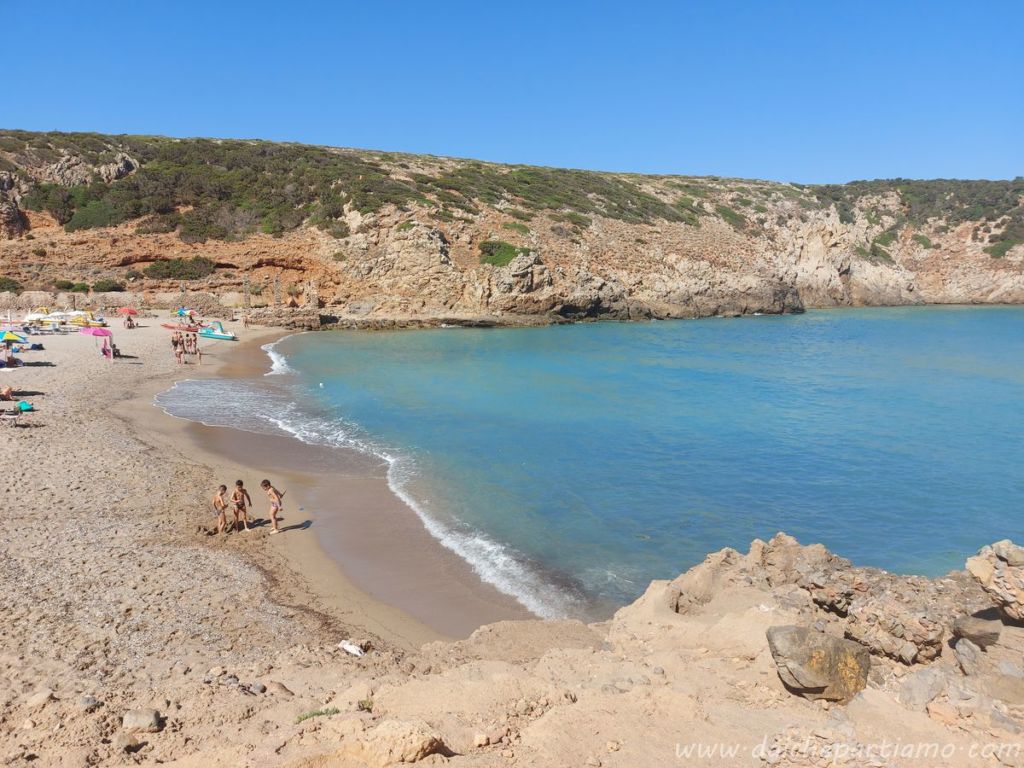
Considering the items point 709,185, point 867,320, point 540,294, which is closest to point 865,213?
point 709,185

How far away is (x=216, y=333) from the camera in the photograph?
130ft

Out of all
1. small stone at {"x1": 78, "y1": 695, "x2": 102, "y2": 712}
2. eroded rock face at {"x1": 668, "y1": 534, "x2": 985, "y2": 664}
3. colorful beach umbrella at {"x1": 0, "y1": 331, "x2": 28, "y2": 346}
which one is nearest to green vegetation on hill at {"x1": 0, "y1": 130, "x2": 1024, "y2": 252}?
colorful beach umbrella at {"x1": 0, "y1": 331, "x2": 28, "y2": 346}

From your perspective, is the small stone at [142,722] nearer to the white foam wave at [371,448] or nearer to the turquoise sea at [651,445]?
the white foam wave at [371,448]

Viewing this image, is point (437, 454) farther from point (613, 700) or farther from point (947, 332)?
point (947, 332)

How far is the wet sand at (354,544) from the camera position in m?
9.10

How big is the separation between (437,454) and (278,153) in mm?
57453

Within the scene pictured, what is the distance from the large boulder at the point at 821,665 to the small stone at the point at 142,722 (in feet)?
18.0

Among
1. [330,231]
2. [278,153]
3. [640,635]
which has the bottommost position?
[640,635]

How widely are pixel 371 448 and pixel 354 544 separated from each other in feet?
20.6

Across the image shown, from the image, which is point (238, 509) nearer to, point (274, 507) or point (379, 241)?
point (274, 507)

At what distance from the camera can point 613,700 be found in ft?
18.6

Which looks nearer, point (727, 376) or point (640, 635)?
point (640, 635)

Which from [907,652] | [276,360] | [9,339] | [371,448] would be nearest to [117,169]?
[276,360]

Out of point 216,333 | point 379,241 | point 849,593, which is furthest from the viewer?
point 379,241
